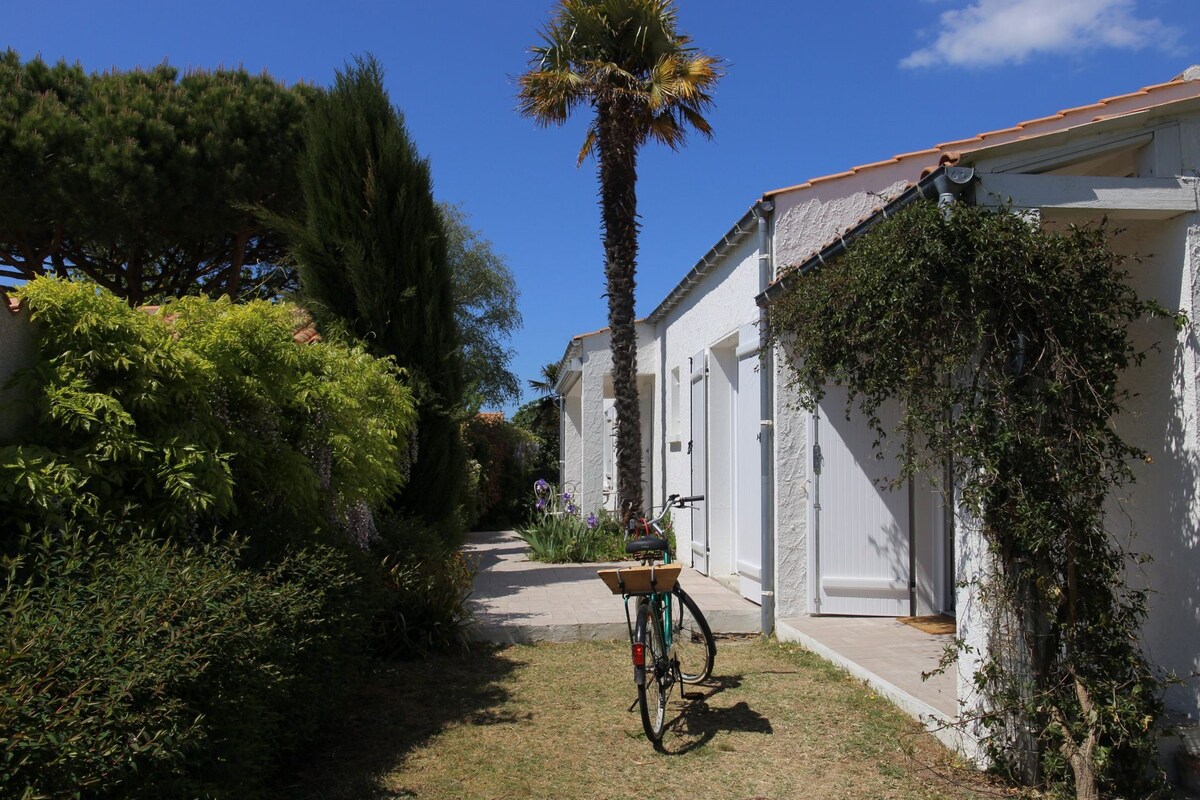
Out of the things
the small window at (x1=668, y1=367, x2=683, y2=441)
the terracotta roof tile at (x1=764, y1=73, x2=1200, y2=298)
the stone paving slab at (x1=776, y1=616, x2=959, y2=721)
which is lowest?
the stone paving slab at (x1=776, y1=616, x2=959, y2=721)

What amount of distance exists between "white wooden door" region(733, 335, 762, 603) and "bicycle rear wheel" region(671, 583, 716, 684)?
3.38 feet

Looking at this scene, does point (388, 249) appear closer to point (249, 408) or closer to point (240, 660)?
point (249, 408)

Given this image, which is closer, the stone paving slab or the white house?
the white house

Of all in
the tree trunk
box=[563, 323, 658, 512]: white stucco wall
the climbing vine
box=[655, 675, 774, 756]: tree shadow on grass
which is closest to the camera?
the climbing vine

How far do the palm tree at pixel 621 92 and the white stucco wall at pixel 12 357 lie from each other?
8248mm

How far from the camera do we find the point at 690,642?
→ 23.4ft

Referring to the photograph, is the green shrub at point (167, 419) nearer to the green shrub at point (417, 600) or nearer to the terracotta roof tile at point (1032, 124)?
the green shrub at point (417, 600)

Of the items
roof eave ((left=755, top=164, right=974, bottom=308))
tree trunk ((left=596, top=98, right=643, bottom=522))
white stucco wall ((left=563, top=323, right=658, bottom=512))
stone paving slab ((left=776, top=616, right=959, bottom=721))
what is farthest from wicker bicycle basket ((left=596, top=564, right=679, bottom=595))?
white stucco wall ((left=563, top=323, right=658, bottom=512))

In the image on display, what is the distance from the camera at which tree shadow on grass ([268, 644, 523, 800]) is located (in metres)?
4.41

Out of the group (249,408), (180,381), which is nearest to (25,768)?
(180,381)

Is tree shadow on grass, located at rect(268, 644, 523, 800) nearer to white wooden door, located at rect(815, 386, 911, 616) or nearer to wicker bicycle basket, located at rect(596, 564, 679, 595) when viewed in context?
wicker bicycle basket, located at rect(596, 564, 679, 595)

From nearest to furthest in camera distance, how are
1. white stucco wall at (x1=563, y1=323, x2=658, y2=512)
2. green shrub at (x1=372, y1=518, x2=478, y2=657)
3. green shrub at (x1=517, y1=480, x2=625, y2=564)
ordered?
green shrub at (x1=372, y1=518, x2=478, y2=657)
green shrub at (x1=517, y1=480, x2=625, y2=564)
white stucco wall at (x1=563, y1=323, x2=658, y2=512)

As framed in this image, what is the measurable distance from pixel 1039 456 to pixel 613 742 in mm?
2762

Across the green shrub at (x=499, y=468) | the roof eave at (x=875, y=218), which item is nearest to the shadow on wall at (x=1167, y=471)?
the roof eave at (x=875, y=218)
